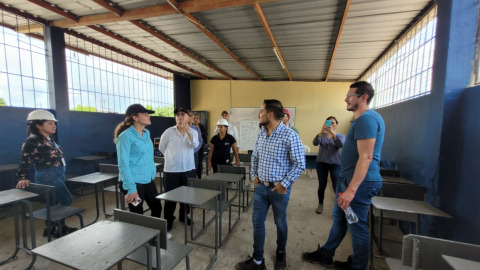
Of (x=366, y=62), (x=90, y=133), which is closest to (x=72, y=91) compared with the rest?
(x=90, y=133)

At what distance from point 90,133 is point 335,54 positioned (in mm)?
5997

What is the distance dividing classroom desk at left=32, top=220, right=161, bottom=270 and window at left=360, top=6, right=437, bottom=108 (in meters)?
3.08

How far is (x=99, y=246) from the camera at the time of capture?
103 centimetres

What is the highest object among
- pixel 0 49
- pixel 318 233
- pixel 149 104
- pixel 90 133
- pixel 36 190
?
pixel 0 49

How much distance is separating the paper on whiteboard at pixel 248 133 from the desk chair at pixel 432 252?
6.53 meters

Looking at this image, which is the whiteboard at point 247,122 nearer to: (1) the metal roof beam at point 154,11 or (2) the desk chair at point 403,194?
(1) the metal roof beam at point 154,11

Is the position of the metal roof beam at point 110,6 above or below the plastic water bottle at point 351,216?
above

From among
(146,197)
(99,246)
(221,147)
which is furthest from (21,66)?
(99,246)

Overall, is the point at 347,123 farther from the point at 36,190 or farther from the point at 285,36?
the point at 36,190

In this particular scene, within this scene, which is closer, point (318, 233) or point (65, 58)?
point (318, 233)

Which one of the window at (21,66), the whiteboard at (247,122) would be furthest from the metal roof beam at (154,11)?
the whiteboard at (247,122)

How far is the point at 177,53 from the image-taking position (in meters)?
5.27

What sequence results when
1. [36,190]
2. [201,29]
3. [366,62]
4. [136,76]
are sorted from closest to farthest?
[36,190], [201,29], [366,62], [136,76]

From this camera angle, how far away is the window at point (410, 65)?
2.40 meters
